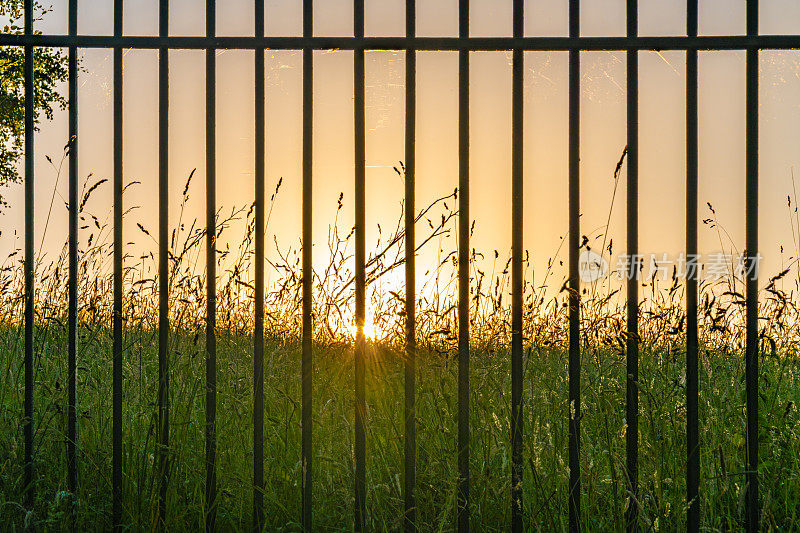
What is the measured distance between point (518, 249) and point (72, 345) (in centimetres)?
194

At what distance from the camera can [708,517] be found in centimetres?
302

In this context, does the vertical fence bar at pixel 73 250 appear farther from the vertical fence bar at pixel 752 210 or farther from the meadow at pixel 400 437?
the vertical fence bar at pixel 752 210

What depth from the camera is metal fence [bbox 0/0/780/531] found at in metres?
2.63

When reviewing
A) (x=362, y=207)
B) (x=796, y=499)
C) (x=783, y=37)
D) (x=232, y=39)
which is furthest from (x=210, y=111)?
(x=796, y=499)

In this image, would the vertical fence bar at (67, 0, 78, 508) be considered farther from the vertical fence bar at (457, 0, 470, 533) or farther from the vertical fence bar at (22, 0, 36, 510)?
the vertical fence bar at (457, 0, 470, 533)

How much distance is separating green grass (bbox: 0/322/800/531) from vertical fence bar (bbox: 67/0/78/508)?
9cm

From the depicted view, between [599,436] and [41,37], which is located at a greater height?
[41,37]

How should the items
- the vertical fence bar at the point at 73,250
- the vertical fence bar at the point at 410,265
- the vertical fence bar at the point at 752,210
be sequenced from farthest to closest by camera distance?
the vertical fence bar at the point at 73,250 < the vertical fence bar at the point at 752,210 < the vertical fence bar at the point at 410,265

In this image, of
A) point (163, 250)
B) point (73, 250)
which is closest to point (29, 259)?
point (73, 250)

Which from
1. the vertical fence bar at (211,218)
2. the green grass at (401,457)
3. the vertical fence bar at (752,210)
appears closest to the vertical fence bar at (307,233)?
the green grass at (401,457)

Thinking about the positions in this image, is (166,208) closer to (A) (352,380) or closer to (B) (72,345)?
(B) (72,345)

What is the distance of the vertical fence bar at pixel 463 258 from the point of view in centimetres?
257

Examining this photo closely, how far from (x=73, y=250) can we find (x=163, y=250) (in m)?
0.45

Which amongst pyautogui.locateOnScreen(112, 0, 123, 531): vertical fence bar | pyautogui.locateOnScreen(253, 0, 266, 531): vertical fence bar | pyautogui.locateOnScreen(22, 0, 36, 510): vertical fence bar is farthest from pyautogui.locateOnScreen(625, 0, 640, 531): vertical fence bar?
pyautogui.locateOnScreen(22, 0, 36, 510): vertical fence bar
